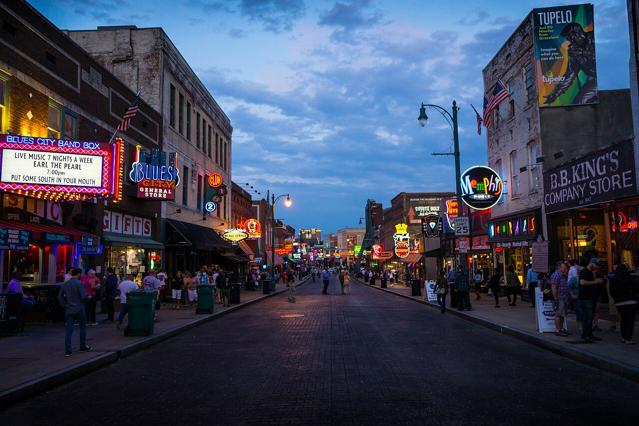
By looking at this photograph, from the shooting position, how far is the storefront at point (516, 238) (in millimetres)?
23297

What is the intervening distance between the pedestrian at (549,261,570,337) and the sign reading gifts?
16691 millimetres

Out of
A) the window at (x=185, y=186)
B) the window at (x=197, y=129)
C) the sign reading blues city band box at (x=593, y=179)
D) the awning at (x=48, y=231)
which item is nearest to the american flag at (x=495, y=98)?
the sign reading blues city band box at (x=593, y=179)

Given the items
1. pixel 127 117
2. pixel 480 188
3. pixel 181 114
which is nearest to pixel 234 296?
pixel 127 117

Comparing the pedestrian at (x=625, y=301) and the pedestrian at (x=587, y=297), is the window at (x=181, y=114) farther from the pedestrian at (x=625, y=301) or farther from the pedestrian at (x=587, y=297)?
the pedestrian at (x=625, y=301)

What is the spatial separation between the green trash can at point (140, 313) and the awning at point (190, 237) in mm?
14077

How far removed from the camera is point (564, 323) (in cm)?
1309

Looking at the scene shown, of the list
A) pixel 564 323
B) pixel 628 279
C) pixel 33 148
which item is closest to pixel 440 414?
pixel 628 279

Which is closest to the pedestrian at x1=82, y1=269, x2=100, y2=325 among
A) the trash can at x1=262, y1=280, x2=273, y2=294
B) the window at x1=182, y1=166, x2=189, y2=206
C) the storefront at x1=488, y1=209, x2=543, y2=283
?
the window at x1=182, y1=166, x2=189, y2=206

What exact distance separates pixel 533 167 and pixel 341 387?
18.5 meters

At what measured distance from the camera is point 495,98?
2633cm

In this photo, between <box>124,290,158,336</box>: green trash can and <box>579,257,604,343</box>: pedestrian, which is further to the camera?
<box>124,290,158,336</box>: green trash can

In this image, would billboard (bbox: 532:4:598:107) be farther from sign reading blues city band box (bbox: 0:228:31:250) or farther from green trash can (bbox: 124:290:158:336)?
sign reading blues city band box (bbox: 0:228:31:250)

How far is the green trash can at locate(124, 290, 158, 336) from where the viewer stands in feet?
45.8

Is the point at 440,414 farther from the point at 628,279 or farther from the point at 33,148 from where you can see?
the point at 33,148
